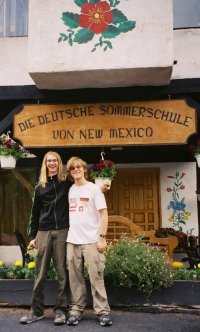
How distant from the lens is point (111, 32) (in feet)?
18.6

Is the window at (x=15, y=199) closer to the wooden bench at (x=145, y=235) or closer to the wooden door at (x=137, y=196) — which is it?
the wooden door at (x=137, y=196)

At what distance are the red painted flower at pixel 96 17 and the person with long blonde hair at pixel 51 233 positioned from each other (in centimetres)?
227

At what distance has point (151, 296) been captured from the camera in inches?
194

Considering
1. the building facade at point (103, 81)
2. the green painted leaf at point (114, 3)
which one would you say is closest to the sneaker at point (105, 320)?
the building facade at point (103, 81)

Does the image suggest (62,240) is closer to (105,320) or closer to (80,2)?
(105,320)

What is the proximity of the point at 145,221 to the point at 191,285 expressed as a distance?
345 centimetres

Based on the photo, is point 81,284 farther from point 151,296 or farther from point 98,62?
point 98,62

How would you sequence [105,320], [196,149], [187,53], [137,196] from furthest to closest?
[137,196], [187,53], [196,149], [105,320]

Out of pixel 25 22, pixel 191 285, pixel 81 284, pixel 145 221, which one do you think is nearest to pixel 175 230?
pixel 145 221

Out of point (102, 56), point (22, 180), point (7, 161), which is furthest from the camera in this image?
point (22, 180)

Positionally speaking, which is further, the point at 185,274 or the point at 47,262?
the point at 185,274

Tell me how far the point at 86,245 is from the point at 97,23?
3.24m

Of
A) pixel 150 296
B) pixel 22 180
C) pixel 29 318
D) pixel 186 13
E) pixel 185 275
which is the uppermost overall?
pixel 186 13

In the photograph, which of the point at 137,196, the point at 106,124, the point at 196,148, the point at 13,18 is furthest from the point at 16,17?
the point at 196,148
